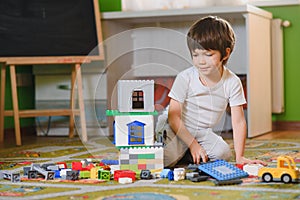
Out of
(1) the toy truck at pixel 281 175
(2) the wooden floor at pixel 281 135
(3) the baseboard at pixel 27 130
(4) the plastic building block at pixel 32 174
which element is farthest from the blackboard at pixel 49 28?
(1) the toy truck at pixel 281 175

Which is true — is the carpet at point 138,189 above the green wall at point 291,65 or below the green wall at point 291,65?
below

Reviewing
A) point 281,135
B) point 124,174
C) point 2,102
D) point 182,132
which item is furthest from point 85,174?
point 281,135

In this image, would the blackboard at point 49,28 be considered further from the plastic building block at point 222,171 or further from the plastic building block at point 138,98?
the plastic building block at point 222,171

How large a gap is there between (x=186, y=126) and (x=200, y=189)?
0.46 meters

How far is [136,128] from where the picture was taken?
162 centimetres

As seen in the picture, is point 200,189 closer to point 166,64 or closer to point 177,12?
point 166,64

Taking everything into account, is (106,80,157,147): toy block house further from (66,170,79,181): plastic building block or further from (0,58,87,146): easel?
(0,58,87,146): easel

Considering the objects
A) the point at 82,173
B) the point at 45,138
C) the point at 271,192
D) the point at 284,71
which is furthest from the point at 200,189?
the point at 284,71

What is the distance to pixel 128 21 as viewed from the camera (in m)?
3.17

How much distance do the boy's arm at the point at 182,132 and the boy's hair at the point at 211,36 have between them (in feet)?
0.60

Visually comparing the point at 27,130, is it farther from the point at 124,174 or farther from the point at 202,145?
the point at 124,174

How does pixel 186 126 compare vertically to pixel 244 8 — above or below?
below

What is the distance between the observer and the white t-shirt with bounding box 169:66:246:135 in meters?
1.81

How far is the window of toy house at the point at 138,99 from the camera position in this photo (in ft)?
5.33
